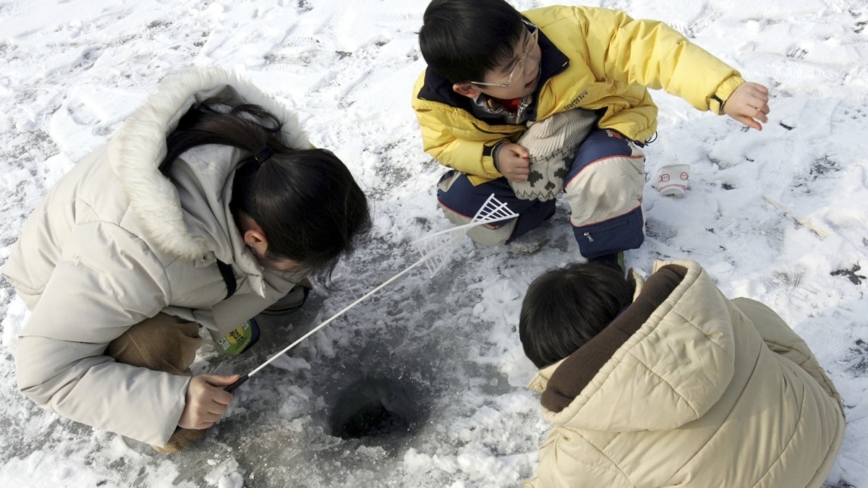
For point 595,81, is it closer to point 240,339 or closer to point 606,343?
point 606,343

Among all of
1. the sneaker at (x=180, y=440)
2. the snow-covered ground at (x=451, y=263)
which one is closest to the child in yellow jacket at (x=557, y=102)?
the snow-covered ground at (x=451, y=263)

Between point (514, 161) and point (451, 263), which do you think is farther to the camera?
point (451, 263)

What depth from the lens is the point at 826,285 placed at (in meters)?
2.04

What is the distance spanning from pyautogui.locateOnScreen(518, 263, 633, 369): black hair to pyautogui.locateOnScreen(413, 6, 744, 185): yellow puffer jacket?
766mm

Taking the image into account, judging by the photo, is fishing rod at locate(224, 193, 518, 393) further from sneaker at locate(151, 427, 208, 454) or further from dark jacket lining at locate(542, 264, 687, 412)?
dark jacket lining at locate(542, 264, 687, 412)

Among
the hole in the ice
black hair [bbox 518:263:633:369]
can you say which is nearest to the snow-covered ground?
the hole in the ice

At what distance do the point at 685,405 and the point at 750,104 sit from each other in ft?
3.21

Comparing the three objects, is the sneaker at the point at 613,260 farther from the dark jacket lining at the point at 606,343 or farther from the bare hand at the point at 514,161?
the dark jacket lining at the point at 606,343

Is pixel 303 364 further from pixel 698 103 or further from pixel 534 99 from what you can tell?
pixel 698 103

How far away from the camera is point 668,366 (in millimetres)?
1162

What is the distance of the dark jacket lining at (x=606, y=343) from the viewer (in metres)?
1.19

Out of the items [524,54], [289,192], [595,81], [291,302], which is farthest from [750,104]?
[291,302]

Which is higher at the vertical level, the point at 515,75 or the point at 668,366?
the point at 515,75

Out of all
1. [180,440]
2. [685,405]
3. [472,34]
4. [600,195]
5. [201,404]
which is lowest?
[180,440]
